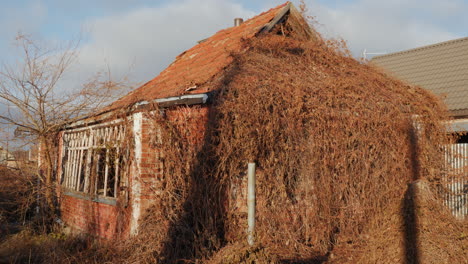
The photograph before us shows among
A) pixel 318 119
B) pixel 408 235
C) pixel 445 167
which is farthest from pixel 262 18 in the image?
pixel 408 235

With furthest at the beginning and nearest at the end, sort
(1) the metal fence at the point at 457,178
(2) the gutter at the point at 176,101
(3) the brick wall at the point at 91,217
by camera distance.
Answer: (1) the metal fence at the point at 457,178 → (3) the brick wall at the point at 91,217 → (2) the gutter at the point at 176,101

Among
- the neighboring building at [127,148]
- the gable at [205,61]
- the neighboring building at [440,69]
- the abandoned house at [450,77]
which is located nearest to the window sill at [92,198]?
the neighboring building at [127,148]

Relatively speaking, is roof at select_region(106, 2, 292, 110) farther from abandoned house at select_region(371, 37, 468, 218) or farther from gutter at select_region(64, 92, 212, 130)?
abandoned house at select_region(371, 37, 468, 218)

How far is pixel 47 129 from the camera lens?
31.7ft

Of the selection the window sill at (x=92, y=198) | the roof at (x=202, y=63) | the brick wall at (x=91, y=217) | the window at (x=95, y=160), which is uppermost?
the roof at (x=202, y=63)

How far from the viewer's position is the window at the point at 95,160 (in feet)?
24.7

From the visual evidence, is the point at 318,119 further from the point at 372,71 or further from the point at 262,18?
the point at 262,18

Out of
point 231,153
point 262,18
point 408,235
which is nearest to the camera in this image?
point 408,235

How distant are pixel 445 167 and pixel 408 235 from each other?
5096mm

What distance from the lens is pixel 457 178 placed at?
913cm

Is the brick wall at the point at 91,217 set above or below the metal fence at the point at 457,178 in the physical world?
below

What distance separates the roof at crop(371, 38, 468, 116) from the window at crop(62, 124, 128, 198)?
8775 mm

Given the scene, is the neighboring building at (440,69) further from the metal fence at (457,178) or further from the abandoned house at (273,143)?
the abandoned house at (273,143)

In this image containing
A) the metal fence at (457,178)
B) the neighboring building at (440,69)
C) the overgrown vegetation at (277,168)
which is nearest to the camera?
the overgrown vegetation at (277,168)
